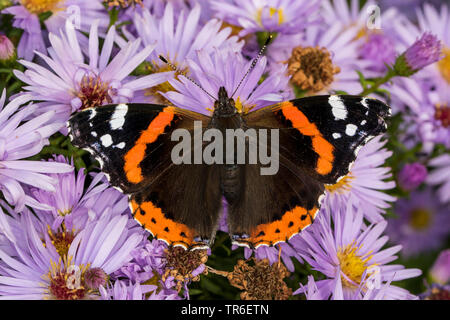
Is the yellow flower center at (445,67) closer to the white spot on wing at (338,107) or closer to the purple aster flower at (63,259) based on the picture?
the white spot on wing at (338,107)

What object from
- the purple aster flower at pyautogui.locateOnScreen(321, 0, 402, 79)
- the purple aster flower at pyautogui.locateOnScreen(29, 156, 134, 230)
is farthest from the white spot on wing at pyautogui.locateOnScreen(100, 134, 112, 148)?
the purple aster flower at pyautogui.locateOnScreen(321, 0, 402, 79)

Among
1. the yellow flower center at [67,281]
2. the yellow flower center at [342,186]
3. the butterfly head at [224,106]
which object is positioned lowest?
the yellow flower center at [67,281]

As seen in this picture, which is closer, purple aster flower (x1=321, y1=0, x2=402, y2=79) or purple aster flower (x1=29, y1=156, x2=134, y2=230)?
purple aster flower (x1=29, y1=156, x2=134, y2=230)

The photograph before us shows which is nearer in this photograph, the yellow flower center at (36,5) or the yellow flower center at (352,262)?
the yellow flower center at (352,262)

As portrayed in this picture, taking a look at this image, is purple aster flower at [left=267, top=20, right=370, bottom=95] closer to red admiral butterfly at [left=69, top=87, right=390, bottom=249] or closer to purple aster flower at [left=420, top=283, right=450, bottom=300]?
red admiral butterfly at [left=69, top=87, right=390, bottom=249]

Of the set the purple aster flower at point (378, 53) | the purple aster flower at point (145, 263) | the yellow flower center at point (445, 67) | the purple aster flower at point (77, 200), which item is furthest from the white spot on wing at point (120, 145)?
the yellow flower center at point (445, 67)

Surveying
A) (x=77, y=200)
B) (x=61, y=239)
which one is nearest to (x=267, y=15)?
(x=77, y=200)
